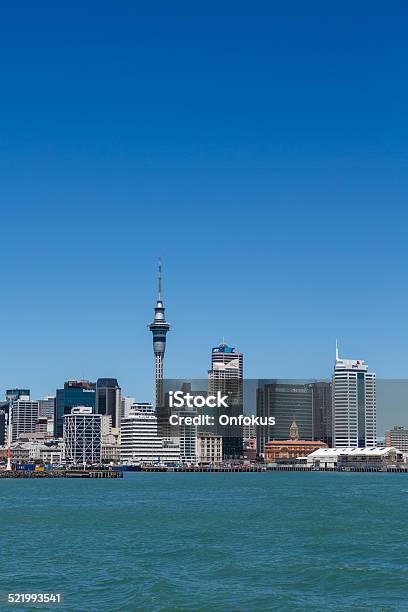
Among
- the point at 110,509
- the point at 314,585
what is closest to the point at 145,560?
the point at 314,585

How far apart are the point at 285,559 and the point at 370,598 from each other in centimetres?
1015

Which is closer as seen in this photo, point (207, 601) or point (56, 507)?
point (207, 601)

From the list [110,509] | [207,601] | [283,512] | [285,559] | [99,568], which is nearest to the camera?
[207,601]

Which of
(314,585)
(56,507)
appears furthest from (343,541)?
(56,507)

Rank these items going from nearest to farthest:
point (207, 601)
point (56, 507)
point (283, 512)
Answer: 1. point (207, 601)
2. point (283, 512)
3. point (56, 507)

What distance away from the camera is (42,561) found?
46188 millimetres

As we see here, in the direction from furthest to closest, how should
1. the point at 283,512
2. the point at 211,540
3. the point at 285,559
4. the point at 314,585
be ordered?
the point at 283,512 → the point at 211,540 → the point at 285,559 → the point at 314,585

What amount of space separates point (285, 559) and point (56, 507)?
47141 millimetres

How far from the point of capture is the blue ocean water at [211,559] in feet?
121

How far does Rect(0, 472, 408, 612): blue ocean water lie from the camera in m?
36.8

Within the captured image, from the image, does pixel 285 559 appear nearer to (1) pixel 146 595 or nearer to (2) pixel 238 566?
(2) pixel 238 566

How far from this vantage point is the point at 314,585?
130 ft

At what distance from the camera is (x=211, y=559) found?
1836 inches

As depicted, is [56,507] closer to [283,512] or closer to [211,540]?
[283,512]
